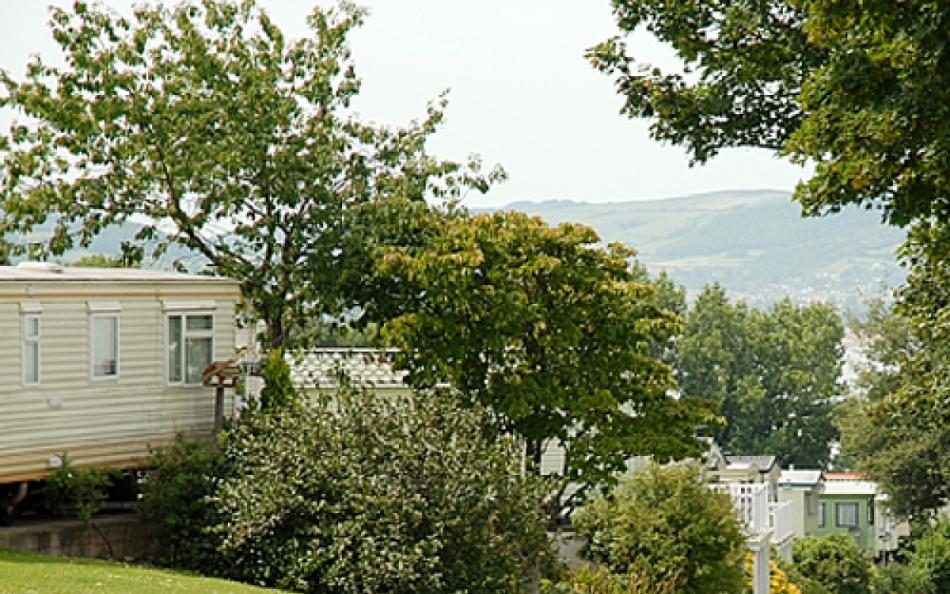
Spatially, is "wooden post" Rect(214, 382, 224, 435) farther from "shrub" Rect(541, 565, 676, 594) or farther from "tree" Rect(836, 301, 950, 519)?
"tree" Rect(836, 301, 950, 519)

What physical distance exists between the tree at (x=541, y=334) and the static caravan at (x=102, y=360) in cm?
347

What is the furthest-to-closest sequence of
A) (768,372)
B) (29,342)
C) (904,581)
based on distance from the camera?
(768,372), (904,581), (29,342)

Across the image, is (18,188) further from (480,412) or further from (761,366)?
(761,366)

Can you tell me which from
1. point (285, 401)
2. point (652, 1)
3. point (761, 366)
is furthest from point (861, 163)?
point (761, 366)

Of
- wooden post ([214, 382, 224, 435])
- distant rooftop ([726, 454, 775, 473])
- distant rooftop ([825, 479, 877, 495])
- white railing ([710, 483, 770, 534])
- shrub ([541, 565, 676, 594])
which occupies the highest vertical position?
wooden post ([214, 382, 224, 435])

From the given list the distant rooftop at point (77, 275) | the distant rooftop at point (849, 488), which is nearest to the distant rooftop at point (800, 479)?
the distant rooftop at point (849, 488)

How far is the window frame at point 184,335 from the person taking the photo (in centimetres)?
2314

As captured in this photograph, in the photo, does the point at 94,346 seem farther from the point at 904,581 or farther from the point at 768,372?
the point at 768,372

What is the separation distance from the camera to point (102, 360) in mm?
22125

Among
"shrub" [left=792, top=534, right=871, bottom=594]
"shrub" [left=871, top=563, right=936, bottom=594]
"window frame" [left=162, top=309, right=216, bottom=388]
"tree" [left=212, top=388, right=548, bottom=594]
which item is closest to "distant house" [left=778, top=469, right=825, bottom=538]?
"shrub" [left=871, top=563, right=936, bottom=594]

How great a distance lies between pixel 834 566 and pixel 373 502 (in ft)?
105

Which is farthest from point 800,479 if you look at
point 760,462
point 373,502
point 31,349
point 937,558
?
point 31,349

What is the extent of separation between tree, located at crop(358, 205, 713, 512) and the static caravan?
11.4 feet

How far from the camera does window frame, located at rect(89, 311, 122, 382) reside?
21875mm
